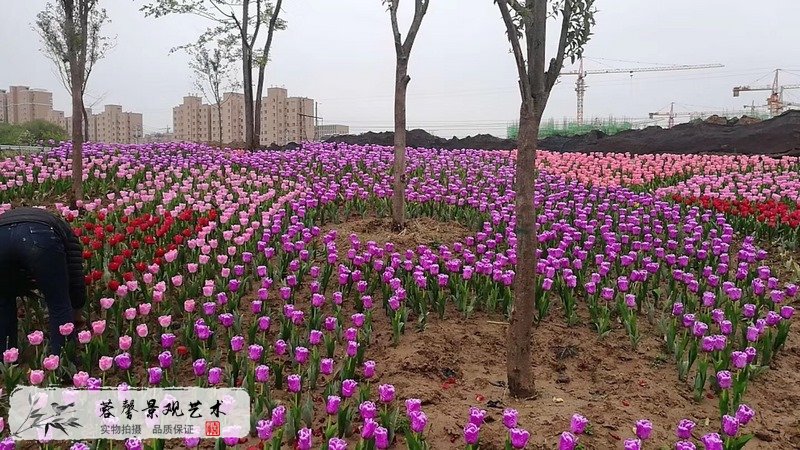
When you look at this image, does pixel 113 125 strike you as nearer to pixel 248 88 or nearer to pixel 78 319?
pixel 248 88

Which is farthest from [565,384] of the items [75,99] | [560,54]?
[75,99]

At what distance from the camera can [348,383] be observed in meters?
3.35

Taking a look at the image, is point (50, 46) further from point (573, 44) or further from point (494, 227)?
point (573, 44)

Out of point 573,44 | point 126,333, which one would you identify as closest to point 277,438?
point 126,333

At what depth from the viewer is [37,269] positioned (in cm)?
409

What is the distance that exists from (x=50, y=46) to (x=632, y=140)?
1811cm

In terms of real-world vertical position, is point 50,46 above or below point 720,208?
above

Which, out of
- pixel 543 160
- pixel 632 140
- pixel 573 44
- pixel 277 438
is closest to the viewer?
pixel 277 438

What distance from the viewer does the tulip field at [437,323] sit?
3.43m

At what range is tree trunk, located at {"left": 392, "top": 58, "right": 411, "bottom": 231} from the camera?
691 centimetres

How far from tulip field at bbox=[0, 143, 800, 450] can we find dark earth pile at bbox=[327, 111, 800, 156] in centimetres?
748

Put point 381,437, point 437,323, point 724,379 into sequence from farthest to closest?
1. point 437,323
2. point 724,379
3. point 381,437

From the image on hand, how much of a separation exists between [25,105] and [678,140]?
5125cm

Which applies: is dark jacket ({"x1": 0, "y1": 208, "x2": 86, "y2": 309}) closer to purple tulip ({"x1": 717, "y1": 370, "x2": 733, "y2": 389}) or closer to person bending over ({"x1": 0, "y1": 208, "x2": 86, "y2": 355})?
person bending over ({"x1": 0, "y1": 208, "x2": 86, "y2": 355})
